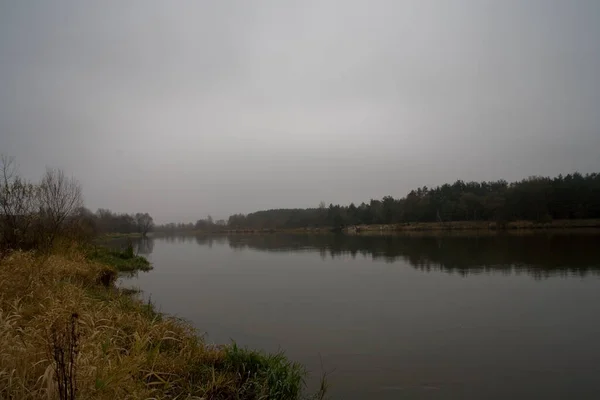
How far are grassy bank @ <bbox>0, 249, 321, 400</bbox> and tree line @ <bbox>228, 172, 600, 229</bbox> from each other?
70112 millimetres

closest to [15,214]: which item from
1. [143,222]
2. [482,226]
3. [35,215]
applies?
[35,215]

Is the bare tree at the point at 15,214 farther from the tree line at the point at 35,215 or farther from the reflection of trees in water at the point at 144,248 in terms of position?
the reflection of trees in water at the point at 144,248

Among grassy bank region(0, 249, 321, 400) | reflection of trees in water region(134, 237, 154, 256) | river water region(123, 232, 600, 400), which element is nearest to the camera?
Result: grassy bank region(0, 249, 321, 400)

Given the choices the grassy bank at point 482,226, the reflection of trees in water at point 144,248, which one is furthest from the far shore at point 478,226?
the reflection of trees in water at point 144,248

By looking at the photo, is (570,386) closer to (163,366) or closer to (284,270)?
(163,366)

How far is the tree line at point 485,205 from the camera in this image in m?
61.9

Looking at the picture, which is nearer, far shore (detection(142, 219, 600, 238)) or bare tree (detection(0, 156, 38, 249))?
bare tree (detection(0, 156, 38, 249))

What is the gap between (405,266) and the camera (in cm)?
2202

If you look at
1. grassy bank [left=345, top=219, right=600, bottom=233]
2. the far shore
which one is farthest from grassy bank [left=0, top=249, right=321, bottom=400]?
grassy bank [left=345, top=219, right=600, bottom=233]

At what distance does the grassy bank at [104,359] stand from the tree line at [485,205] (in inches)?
2760

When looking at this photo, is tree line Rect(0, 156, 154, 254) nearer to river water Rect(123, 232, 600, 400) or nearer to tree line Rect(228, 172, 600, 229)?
river water Rect(123, 232, 600, 400)

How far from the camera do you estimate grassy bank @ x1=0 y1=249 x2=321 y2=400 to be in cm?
335

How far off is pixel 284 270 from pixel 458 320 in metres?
13.7

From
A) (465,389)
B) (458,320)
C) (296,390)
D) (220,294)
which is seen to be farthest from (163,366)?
(220,294)
